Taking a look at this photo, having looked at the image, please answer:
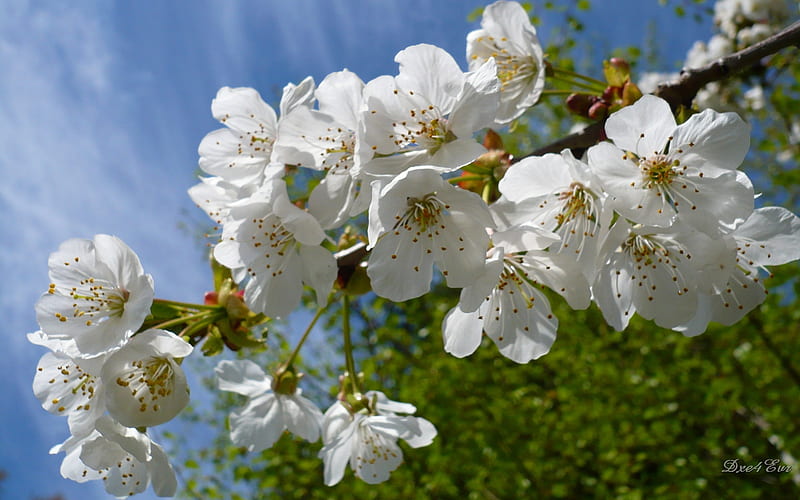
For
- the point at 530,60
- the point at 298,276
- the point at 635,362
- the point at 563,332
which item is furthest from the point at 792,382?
the point at 298,276

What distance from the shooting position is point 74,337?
1.25m

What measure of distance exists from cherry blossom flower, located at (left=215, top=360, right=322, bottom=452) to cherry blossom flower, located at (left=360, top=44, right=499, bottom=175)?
871 mm

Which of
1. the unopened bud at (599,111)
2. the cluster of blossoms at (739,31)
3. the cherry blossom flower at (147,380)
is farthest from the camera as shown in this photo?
the cluster of blossoms at (739,31)

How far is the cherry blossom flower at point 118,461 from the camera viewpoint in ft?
4.08

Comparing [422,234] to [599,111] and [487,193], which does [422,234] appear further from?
[599,111]

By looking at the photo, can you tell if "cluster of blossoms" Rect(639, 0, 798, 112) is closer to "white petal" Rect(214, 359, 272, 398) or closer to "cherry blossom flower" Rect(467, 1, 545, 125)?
"cherry blossom flower" Rect(467, 1, 545, 125)

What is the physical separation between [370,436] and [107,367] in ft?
2.62

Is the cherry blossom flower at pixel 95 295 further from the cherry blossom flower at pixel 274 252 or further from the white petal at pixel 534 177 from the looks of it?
the white petal at pixel 534 177

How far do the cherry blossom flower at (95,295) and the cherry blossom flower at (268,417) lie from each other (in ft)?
1.73

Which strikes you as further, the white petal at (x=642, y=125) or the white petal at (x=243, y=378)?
the white petal at (x=243, y=378)

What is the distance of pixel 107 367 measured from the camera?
115 cm

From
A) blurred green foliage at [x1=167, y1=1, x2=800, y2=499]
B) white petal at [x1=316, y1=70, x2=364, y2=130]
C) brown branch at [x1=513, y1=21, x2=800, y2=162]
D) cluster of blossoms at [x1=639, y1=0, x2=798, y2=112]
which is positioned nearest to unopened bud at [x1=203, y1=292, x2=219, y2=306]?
white petal at [x1=316, y1=70, x2=364, y2=130]

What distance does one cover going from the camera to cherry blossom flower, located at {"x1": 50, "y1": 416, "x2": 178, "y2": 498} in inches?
48.9

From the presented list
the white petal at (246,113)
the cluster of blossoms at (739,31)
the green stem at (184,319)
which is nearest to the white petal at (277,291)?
the green stem at (184,319)
